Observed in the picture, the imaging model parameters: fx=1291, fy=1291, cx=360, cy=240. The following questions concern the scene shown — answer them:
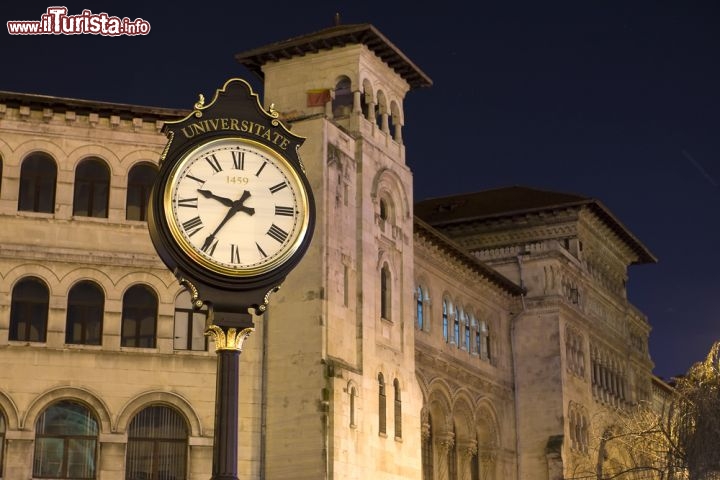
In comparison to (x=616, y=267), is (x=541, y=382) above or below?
below

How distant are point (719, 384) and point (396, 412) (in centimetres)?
1321

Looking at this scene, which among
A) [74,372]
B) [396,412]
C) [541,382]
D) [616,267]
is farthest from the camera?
[616,267]

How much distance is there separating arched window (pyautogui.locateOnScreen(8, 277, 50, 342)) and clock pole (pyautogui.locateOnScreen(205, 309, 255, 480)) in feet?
63.6

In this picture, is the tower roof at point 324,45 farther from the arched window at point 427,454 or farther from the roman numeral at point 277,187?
the roman numeral at point 277,187

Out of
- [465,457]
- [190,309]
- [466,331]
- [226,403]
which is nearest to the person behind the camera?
[226,403]

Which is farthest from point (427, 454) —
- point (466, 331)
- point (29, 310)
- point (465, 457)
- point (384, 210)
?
point (29, 310)

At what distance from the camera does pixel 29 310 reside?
1205 inches

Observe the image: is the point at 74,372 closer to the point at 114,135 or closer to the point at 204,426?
the point at 204,426

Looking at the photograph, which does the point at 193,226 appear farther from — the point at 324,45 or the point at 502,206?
the point at 502,206

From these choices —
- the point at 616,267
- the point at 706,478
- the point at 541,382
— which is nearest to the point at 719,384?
the point at 706,478

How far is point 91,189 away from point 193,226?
20.3 metres

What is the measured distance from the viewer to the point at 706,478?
23.2 m

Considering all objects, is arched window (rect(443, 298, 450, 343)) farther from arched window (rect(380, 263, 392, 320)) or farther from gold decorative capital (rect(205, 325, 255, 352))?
gold decorative capital (rect(205, 325, 255, 352))

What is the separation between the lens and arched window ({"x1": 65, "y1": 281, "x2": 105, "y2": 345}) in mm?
30859
